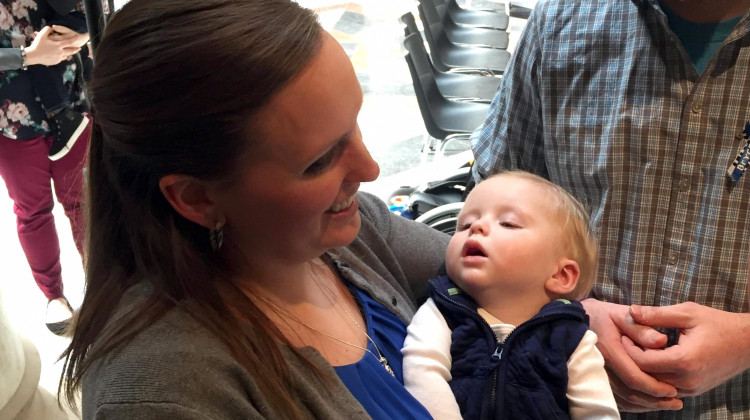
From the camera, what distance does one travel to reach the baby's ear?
127cm

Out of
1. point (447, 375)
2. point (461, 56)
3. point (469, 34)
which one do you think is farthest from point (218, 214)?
point (469, 34)

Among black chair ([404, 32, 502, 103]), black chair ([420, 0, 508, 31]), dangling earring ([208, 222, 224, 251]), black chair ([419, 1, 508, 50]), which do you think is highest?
dangling earring ([208, 222, 224, 251])

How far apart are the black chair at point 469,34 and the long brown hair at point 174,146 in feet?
12.7

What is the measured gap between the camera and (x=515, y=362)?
116 cm

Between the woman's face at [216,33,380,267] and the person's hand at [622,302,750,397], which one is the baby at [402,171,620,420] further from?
the woman's face at [216,33,380,267]

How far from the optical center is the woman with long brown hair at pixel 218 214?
2.74 feet

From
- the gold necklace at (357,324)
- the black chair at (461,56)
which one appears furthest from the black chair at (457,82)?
the gold necklace at (357,324)

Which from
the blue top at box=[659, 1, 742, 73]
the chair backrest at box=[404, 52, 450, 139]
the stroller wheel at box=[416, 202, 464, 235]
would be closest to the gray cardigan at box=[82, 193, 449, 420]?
the blue top at box=[659, 1, 742, 73]

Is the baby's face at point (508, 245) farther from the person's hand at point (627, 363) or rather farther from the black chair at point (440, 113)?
the black chair at point (440, 113)

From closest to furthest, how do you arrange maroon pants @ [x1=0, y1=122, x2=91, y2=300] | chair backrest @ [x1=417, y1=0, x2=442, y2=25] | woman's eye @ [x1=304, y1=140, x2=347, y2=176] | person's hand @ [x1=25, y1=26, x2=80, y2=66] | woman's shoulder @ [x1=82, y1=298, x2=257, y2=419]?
woman's shoulder @ [x1=82, y1=298, x2=257, y2=419] → woman's eye @ [x1=304, y1=140, x2=347, y2=176] → person's hand @ [x1=25, y1=26, x2=80, y2=66] → maroon pants @ [x1=0, y1=122, x2=91, y2=300] → chair backrest @ [x1=417, y1=0, x2=442, y2=25]

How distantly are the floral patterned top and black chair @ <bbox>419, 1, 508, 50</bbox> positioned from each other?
2.74 metres

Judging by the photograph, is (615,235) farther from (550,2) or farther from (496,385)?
(550,2)

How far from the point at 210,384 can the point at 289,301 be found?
27 cm

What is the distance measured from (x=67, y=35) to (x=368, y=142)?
2.53m
